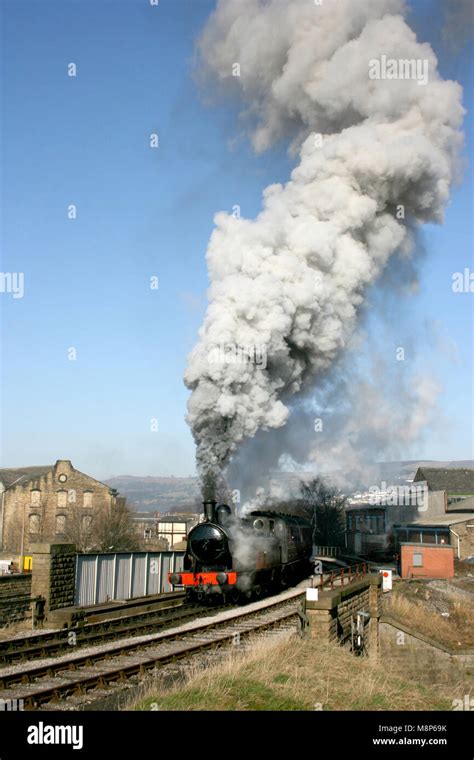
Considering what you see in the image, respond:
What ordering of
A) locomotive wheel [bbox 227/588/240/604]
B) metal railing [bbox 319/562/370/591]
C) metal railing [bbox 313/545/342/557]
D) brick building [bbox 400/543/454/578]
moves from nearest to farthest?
metal railing [bbox 319/562/370/591] → locomotive wheel [bbox 227/588/240/604] → brick building [bbox 400/543/454/578] → metal railing [bbox 313/545/342/557]

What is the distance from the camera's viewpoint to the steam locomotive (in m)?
16.7

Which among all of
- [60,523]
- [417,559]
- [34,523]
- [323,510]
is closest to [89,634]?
[417,559]

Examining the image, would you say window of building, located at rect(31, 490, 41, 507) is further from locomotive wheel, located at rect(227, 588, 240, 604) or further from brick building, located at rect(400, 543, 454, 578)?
locomotive wheel, located at rect(227, 588, 240, 604)

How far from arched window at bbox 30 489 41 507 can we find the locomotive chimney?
32.1 m

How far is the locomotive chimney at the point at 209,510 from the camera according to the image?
17172 mm

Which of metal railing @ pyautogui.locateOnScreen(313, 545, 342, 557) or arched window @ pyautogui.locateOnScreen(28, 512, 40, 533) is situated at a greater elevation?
arched window @ pyautogui.locateOnScreen(28, 512, 40, 533)

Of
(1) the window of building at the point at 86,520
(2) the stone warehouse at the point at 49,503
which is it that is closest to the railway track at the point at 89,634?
(1) the window of building at the point at 86,520

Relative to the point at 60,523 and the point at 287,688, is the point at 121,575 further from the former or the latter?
the point at 60,523

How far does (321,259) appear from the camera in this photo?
21.8 meters

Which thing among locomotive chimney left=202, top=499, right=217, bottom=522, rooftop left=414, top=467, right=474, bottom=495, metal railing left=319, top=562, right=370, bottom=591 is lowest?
metal railing left=319, top=562, right=370, bottom=591

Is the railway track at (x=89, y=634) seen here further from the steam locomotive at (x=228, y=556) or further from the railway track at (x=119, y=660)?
the steam locomotive at (x=228, y=556)

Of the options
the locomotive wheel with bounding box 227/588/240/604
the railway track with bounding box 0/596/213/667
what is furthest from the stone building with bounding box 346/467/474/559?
the railway track with bounding box 0/596/213/667

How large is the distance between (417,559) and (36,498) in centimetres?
2716
